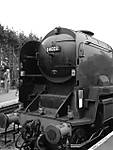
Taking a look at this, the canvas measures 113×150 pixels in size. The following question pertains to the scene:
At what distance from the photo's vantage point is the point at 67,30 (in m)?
5.37

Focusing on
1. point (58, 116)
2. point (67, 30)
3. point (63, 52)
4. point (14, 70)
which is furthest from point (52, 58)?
point (14, 70)

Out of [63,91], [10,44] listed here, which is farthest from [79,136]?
[10,44]

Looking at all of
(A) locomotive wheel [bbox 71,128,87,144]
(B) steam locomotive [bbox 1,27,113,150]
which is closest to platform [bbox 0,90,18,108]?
(B) steam locomotive [bbox 1,27,113,150]

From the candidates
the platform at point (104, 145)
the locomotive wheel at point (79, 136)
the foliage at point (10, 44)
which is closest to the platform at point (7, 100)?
the locomotive wheel at point (79, 136)

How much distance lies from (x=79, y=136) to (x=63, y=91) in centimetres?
Result: 119

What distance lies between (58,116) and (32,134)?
2.29ft

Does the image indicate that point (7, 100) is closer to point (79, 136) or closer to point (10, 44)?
point (79, 136)

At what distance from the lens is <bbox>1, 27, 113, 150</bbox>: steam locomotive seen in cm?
461

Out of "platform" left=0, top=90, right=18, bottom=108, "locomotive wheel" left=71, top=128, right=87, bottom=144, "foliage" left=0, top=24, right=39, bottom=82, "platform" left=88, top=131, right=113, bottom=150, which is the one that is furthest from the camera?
"foliage" left=0, top=24, right=39, bottom=82

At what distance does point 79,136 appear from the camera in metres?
4.90

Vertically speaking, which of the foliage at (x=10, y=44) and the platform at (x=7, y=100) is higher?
the foliage at (x=10, y=44)

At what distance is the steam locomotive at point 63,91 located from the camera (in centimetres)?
461

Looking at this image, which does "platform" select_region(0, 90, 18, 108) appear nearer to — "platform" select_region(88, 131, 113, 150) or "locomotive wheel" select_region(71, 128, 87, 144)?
"locomotive wheel" select_region(71, 128, 87, 144)

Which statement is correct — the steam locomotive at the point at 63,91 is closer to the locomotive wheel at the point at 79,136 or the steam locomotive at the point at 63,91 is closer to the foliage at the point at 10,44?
the locomotive wheel at the point at 79,136
